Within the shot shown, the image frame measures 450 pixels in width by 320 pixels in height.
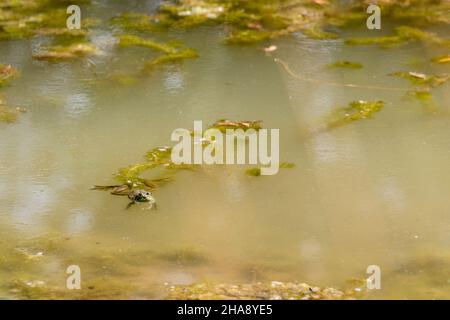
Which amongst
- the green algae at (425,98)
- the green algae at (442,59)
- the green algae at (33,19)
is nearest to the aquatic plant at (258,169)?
the green algae at (425,98)

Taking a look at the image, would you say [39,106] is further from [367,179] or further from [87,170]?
[367,179]

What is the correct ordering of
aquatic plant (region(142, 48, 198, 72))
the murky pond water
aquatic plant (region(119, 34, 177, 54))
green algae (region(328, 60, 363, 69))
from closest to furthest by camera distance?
the murky pond water, green algae (region(328, 60, 363, 69)), aquatic plant (region(142, 48, 198, 72)), aquatic plant (region(119, 34, 177, 54))

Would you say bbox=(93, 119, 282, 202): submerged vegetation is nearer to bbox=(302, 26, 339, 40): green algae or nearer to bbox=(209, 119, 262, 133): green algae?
bbox=(209, 119, 262, 133): green algae

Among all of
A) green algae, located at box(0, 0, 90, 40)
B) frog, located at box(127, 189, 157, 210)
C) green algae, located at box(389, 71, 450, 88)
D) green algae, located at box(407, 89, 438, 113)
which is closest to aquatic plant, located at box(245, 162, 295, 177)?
frog, located at box(127, 189, 157, 210)

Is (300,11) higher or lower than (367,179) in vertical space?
higher

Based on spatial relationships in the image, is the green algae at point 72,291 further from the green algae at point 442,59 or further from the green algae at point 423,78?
the green algae at point 442,59

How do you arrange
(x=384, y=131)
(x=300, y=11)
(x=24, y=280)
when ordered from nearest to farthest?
(x=24, y=280), (x=384, y=131), (x=300, y=11)

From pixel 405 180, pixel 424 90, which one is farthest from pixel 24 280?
pixel 424 90
